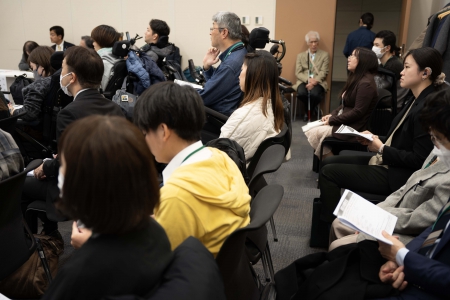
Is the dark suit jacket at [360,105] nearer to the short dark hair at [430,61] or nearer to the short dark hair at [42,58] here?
the short dark hair at [430,61]

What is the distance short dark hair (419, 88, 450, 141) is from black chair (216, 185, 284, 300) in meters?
0.64

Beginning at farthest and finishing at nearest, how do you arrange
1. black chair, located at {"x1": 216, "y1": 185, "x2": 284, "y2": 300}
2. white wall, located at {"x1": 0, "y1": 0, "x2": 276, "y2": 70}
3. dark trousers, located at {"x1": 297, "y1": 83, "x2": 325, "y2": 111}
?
white wall, located at {"x1": 0, "y1": 0, "x2": 276, "y2": 70} → dark trousers, located at {"x1": 297, "y1": 83, "x2": 325, "y2": 111} → black chair, located at {"x1": 216, "y1": 185, "x2": 284, "y2": 300}

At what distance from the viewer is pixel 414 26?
6.79 meters

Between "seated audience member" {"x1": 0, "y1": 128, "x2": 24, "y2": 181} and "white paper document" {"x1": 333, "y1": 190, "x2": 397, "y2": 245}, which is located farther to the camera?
"seated audience member" {"x1": 0, "y1": 128, "x2": 24, "y2": 181}

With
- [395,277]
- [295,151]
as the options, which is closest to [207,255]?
[395,277]

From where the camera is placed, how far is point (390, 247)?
59.6 inches

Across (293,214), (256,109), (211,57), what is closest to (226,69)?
(211,57)

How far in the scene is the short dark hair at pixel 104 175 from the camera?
850 mm

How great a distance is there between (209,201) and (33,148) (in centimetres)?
259

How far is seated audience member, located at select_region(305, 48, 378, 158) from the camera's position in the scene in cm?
354

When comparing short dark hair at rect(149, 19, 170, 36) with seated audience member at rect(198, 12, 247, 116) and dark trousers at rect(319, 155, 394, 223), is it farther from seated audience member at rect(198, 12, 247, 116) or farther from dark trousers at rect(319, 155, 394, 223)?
dark trousers at rect(319, 155, 394, 223)

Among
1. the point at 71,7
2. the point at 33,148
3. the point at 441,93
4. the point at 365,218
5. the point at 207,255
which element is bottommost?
the point at 33,148

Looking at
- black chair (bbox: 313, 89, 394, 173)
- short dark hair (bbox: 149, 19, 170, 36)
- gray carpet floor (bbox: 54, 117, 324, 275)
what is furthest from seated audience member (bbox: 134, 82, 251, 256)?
short dark hair (bbox: 149, 19, 170, 36)

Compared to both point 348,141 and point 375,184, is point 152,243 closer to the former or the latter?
point 375,184
